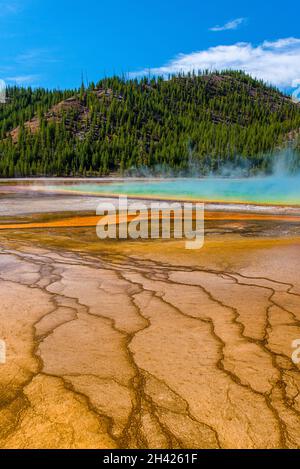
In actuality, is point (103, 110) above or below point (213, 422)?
above

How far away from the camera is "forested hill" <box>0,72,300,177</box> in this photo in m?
97.1

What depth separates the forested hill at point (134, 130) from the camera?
9712cm

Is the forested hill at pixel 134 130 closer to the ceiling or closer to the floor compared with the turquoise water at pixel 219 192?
closer to the ceiling

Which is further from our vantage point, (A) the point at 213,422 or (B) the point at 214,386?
(B) the point at 214,386

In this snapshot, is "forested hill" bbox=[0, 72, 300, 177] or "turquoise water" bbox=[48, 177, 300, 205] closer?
"turquoise water" bbox=[48, 177, 300, 205]

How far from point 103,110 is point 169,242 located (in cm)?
12910

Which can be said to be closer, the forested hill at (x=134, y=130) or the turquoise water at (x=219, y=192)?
the turquoise water at (x=219, y=192)

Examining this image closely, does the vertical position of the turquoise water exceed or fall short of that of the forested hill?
it falls short

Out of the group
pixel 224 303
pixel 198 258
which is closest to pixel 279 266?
pixel 198 258

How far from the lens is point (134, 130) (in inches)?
5022

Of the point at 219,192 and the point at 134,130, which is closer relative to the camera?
the point at 219,192

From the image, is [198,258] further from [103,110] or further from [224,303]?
[103,110]

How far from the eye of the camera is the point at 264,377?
3045 millimetres

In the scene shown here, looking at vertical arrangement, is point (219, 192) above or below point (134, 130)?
below
